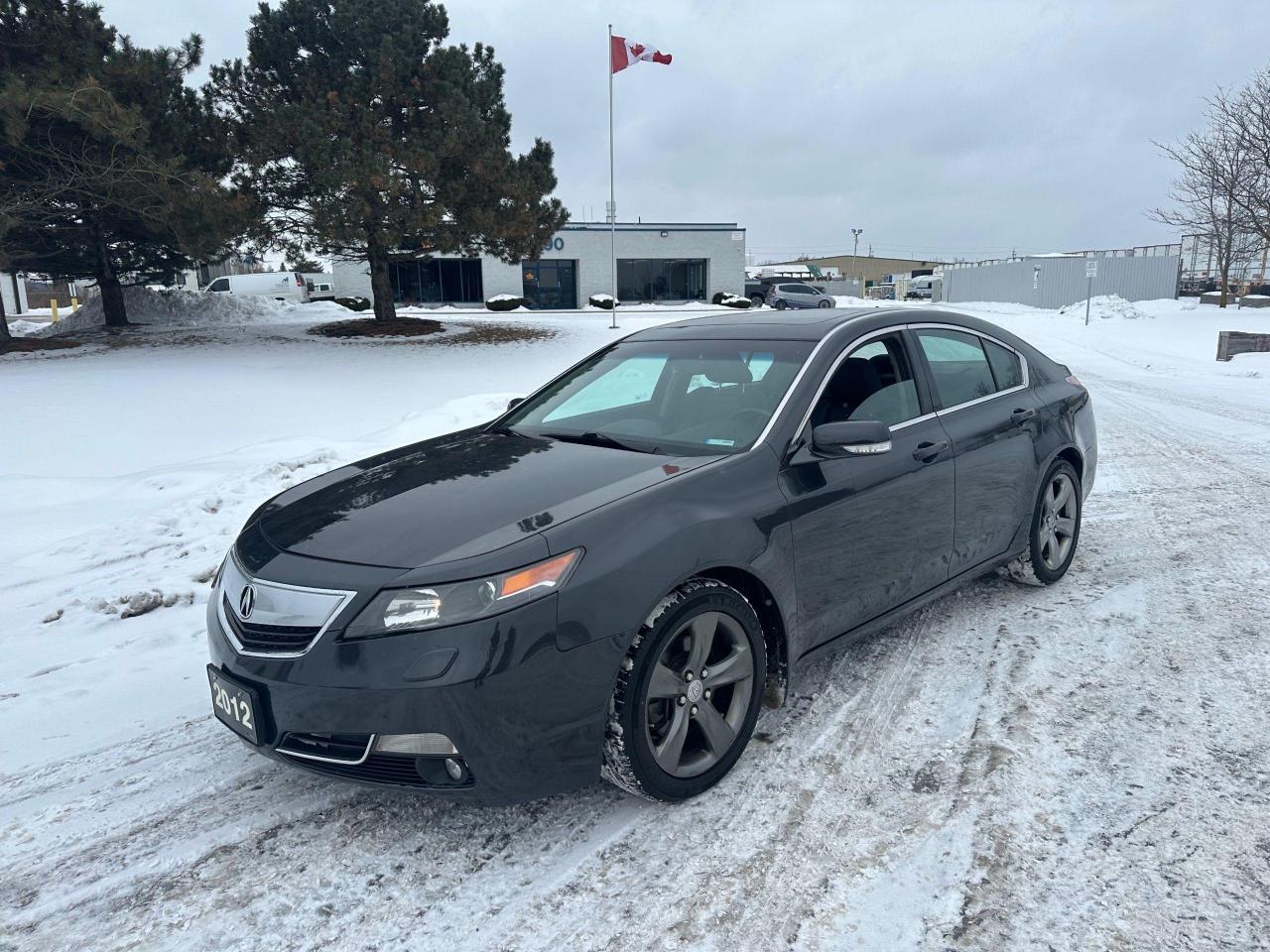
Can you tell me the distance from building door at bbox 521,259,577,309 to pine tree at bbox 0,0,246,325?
2656cm

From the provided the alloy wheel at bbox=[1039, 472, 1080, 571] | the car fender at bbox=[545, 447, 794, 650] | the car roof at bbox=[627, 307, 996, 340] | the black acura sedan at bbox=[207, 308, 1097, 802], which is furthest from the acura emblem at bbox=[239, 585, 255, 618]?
the alloy wheel at bbox=[1039, 472, 1080, 571]

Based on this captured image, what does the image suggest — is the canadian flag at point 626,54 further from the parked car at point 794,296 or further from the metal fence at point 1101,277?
the metal fence at point 1101,277

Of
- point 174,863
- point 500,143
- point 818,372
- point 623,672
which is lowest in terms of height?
point 174,863

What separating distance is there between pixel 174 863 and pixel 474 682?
3.84ft

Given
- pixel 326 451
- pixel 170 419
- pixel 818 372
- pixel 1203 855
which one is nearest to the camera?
pixel 1203 855

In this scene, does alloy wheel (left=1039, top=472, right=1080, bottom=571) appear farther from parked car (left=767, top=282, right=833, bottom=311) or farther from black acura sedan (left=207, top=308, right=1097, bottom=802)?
parked car (left=767, top=282, right=833, bottom=311)

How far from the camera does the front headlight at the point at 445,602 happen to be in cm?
243

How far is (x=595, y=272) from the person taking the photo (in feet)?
147

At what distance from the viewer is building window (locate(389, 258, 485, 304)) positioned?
4412 centimetres

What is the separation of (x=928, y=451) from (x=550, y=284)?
1696 inches

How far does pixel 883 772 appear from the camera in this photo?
3049mm

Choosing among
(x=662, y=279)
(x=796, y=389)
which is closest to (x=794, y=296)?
(x=662, y=279)

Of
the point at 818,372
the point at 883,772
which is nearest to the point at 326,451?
the point at 818,372

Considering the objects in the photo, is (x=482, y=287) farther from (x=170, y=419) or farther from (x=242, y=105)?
(x=170, y=419)
